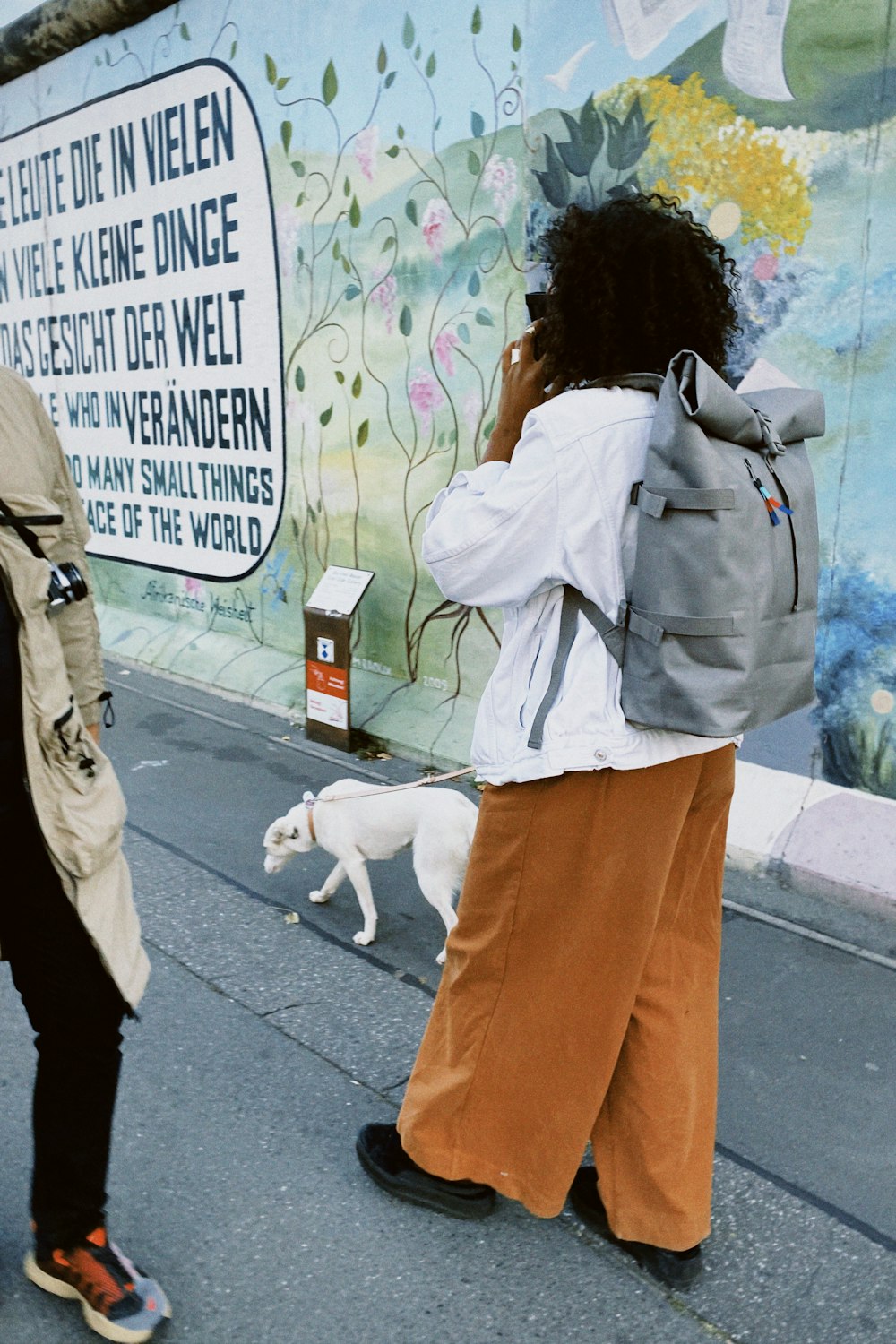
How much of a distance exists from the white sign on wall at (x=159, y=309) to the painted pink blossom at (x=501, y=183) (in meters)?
1.68

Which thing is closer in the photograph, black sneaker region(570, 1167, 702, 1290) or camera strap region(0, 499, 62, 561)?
camera strap region(0, 499, 62, 561)

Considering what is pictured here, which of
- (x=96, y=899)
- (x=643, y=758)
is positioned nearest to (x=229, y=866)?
(x=96, y=899)

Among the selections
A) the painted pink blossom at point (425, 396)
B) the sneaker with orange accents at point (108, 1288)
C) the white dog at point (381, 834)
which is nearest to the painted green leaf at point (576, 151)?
the painted pink blossom at point (425, 396)

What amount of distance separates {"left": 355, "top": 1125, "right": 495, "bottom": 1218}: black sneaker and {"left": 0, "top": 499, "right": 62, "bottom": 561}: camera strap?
4.77ft

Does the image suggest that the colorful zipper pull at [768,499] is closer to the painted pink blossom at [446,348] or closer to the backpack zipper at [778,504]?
the backpack zipper at [778,504]

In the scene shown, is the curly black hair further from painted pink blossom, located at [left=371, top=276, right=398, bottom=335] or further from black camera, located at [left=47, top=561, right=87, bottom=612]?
painted pink blossom, located at [left=371, top=276, right=398, bottom=335]

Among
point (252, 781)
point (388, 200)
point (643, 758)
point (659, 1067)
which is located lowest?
point (252, 781)

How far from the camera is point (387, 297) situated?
5.78m

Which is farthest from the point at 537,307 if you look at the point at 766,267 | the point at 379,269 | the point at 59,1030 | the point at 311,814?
A: the point at 379,269

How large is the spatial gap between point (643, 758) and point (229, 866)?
267cm

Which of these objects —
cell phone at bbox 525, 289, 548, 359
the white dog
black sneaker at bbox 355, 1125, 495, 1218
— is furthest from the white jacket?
the white dog

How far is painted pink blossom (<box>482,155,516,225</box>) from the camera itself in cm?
506

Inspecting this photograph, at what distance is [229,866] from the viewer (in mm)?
4395

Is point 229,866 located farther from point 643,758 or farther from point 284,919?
point 643,758
